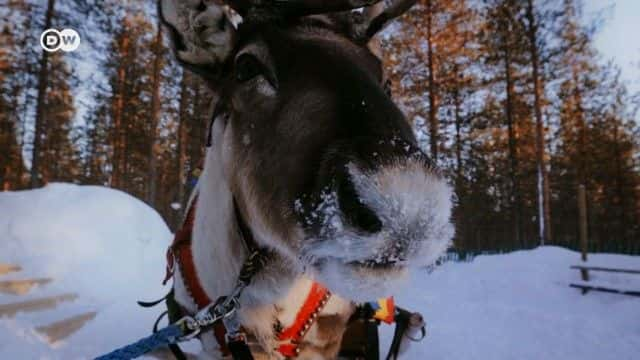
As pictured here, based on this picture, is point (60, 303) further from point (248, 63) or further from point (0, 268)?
point (248, 63)

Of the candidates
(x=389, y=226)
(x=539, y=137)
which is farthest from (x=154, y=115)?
(x=389, y=226)

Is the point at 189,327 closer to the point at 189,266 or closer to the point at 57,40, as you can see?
the point at 189,266

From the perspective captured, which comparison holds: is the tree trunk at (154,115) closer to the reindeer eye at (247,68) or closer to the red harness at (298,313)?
the red harness at (298,313)

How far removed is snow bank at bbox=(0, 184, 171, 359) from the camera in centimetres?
493

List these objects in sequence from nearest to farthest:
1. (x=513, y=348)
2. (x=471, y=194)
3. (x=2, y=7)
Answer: (x=513, y=348) < (x=2, y=7) < (x=471, y=194)

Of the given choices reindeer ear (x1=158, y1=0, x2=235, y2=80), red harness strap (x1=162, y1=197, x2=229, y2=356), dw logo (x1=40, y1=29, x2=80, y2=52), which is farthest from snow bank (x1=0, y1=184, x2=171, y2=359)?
reindeer ear (x1=158, y1=0, x2=235, y2=80)

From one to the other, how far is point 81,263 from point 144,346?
6.19m

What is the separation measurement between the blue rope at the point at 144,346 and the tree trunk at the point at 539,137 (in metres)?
14.0

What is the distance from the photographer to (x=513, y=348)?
185 inches

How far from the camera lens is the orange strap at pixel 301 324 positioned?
65.1 inches

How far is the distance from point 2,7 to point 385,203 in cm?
901

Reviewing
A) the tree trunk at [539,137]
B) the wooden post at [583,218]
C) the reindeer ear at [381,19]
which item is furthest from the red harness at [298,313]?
the tree trunk at [539,137]

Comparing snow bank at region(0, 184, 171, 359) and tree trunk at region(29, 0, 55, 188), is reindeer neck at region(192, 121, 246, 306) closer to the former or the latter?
snow bank at region(0, 184, 171, 359)

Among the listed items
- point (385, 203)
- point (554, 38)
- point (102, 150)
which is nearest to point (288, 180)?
point (385, 203)
